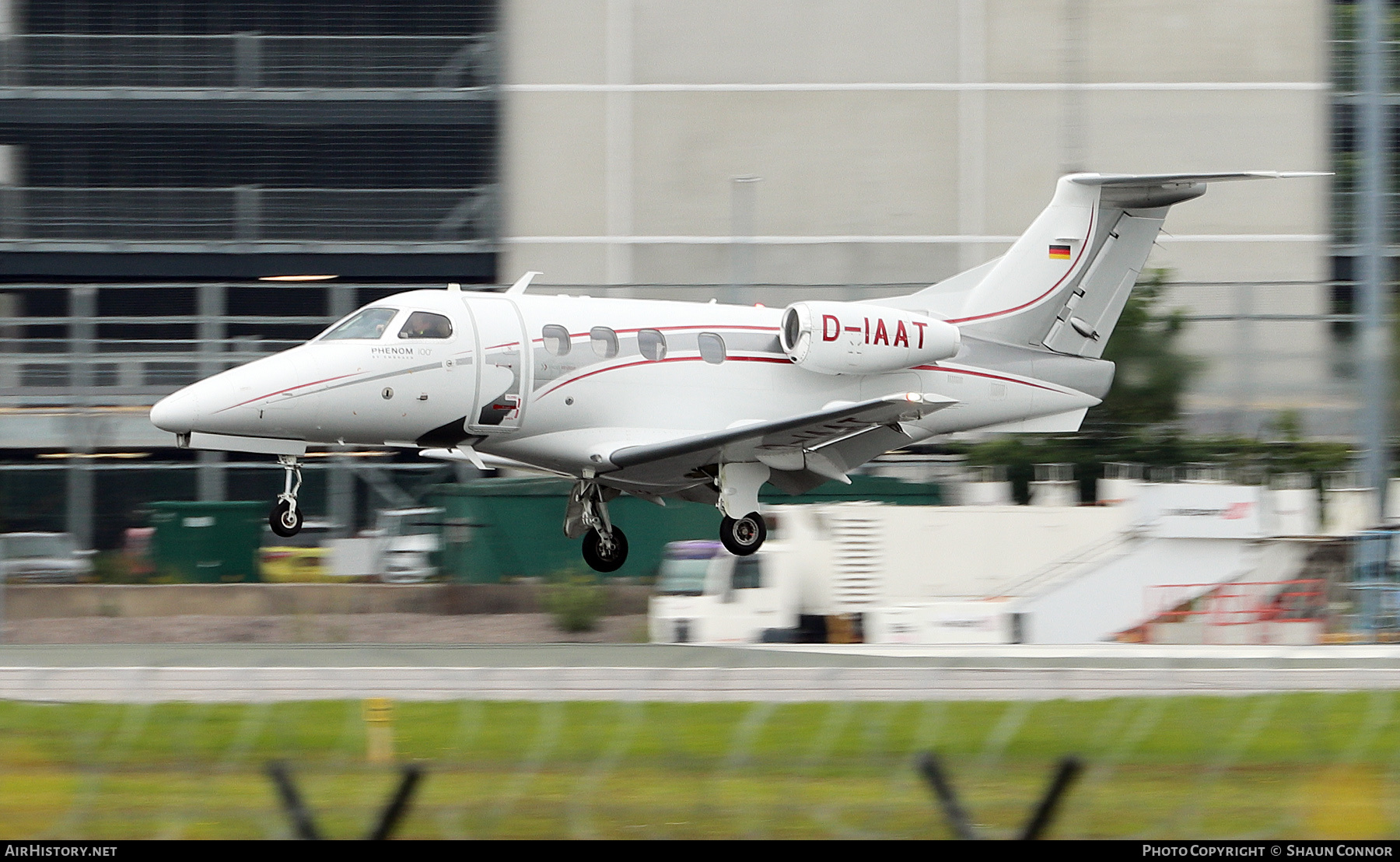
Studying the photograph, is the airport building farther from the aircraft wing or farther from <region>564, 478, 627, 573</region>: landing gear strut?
the aircraft wing

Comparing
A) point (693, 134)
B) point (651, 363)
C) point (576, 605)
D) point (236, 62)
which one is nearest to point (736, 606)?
point (576, 605)

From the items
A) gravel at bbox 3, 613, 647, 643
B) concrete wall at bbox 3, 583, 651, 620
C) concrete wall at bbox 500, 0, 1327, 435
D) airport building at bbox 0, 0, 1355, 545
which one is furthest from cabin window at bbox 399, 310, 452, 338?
concrete wall at bbox 500, 0, 1327, 435

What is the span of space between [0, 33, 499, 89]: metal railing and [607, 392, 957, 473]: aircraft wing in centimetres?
1615

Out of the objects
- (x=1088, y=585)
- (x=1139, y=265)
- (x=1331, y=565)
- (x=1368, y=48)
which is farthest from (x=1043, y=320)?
(x=1368, y=48)

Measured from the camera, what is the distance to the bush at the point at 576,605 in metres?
25.0

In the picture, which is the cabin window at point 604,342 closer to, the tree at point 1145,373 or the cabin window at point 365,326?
the cabin window at point 365,326

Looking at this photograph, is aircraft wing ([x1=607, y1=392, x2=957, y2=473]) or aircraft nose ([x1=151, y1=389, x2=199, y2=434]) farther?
aircraft wing ([x1=607, y1=392, x2=957, y2=473])

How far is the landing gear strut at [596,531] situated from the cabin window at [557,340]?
93.6 inches

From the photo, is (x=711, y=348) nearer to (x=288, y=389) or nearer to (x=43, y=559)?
(x=288, y=389)

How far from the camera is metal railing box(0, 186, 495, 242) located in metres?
33.3

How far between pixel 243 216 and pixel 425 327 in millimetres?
15644

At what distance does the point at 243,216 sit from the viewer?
110 ft

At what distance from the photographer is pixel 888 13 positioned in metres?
32.5

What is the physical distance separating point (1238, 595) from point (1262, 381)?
4879 millimetres
